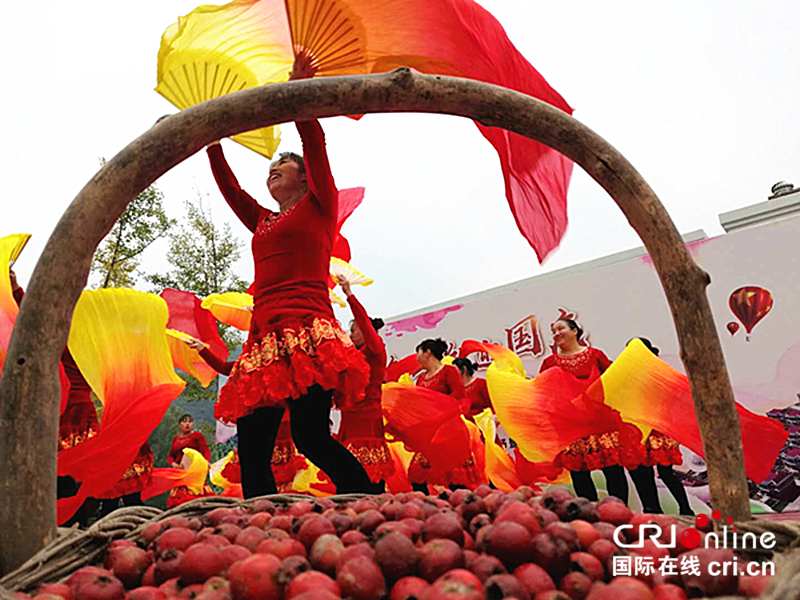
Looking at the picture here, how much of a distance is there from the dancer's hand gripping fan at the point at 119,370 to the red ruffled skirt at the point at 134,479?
2.92ft

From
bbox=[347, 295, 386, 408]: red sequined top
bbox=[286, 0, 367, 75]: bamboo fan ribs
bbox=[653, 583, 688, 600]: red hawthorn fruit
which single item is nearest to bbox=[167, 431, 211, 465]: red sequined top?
bbox=[347, 295, 386, 408]: red sequined top

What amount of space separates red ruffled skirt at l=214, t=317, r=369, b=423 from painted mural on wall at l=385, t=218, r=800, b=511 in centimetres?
338

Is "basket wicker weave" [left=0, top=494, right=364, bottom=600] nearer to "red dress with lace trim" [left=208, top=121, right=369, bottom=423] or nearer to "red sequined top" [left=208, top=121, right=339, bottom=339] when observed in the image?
"red dress with lace trim" [left=208, top=121, right=369, bottom=423]

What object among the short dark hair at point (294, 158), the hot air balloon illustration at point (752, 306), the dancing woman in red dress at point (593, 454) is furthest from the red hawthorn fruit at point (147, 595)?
the hot air balloon illustration at point (752, 306)

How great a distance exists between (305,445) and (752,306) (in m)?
3.69

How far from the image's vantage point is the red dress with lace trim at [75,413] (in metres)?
2.24

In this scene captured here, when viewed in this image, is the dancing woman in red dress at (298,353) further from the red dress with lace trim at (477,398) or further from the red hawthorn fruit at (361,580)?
the red dress with lace trim at (477,398)

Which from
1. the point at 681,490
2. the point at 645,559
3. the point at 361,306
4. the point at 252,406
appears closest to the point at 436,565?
the point at 645,559

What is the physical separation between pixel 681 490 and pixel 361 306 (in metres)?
2.32

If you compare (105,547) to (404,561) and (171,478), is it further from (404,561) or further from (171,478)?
(171,478)

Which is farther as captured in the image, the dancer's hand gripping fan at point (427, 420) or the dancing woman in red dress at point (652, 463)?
the dancing woman in red dress at point (652, 463)

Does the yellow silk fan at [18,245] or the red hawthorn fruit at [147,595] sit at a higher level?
the yellow silk fan at [18,245]

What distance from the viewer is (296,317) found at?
1523 millimetres

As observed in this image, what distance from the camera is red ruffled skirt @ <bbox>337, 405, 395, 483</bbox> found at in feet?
8.68
